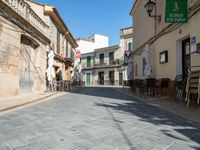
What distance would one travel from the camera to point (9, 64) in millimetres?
8977

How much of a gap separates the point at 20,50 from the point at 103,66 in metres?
29.5

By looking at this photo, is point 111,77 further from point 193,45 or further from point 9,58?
point 193,45

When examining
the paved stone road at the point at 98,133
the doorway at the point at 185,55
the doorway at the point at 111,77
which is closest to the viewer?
the paved stone road at the point at 98,133

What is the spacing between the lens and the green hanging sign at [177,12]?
27.6ft

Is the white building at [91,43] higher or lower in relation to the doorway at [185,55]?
higher

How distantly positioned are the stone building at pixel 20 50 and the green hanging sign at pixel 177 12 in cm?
607

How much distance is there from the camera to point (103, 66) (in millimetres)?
39688

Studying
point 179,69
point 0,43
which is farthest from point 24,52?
point 179,69

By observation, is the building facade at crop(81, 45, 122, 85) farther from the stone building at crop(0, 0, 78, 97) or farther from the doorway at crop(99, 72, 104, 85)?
the stone building at crop(0, 0, 78, 97)

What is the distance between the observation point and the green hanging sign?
27.6 feet

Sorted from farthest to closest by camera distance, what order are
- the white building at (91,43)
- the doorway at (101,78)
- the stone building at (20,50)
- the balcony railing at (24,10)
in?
the white building at (91,43)
the doorway at (101,78)
the balcony railing at (24,10)
the stone building at (20,50)

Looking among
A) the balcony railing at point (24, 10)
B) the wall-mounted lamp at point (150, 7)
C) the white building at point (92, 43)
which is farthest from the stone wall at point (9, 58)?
the white building at point (92, 43)

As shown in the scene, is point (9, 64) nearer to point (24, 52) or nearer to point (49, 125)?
point (24, 52)

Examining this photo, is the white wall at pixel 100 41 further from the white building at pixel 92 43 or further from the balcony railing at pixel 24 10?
the balcony railing at pixel 24 10
